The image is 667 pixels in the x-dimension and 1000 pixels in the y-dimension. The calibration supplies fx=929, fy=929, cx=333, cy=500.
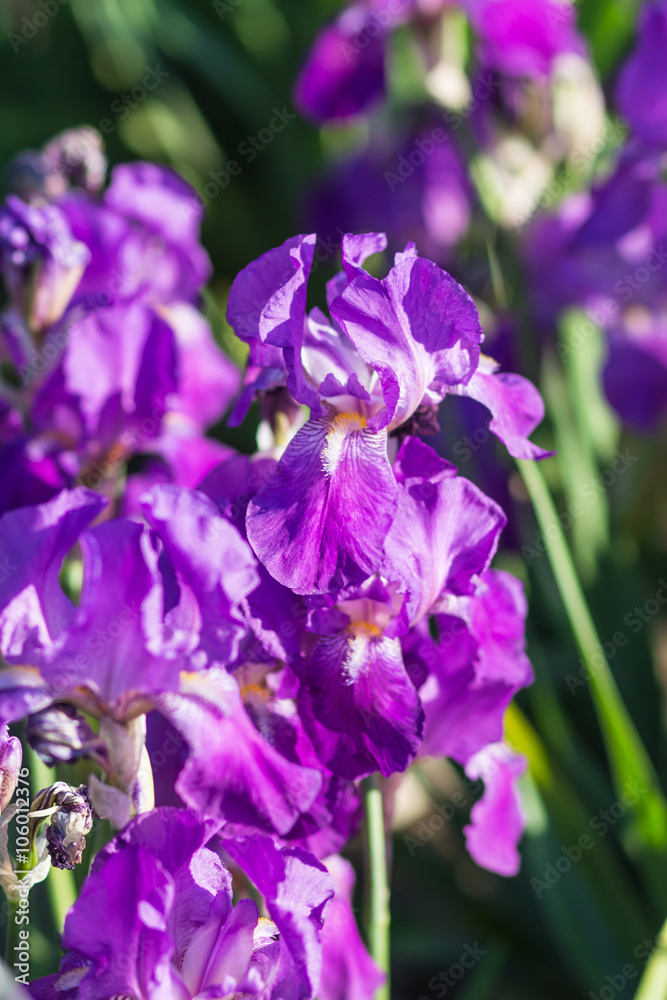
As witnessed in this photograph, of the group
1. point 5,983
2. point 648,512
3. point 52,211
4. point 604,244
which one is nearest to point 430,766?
point 648,512

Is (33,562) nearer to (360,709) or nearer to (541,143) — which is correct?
(360,709)

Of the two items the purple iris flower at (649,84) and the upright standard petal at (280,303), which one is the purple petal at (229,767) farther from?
the purple iris flower at (649,84)

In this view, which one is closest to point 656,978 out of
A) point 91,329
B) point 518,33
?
point 91,329

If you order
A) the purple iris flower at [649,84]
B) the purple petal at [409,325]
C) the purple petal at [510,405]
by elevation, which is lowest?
the purple petal at [510,405]

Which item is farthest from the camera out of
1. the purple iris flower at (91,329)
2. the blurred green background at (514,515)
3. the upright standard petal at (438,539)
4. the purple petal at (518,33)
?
the purple petal at (518,33)

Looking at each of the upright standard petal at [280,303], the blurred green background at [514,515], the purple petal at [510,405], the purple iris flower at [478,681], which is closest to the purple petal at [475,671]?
the purple iris flower at [478,681]

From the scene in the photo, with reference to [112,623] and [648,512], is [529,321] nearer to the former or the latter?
[648,512]
